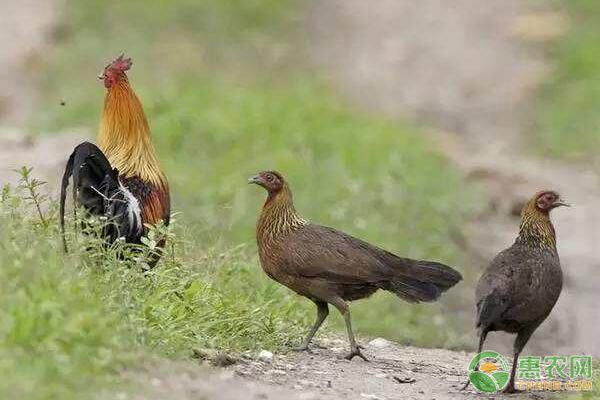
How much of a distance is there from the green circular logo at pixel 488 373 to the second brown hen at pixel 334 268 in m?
0.49

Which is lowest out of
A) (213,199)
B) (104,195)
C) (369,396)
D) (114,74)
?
(369,396)

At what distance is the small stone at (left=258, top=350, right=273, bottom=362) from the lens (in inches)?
288

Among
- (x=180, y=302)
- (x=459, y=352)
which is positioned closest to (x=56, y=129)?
(x=459, y=352)

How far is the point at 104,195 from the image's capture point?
7.61 meters

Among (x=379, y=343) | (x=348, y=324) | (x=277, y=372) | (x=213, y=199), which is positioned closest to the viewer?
(x=277, y=372)

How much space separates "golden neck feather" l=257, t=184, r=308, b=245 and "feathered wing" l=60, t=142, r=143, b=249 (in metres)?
0.72

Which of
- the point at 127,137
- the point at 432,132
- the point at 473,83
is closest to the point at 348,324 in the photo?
the point at 127,137

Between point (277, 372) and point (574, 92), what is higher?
point (574, 92)

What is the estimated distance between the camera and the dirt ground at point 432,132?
23.6ft

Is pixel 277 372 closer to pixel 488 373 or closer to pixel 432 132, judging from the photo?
pixel 488 373

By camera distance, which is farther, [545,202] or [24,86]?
[24,86]

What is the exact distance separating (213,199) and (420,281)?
5.44m

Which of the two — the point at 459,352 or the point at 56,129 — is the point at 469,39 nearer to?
the point at 56,129

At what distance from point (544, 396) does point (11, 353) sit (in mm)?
3104
